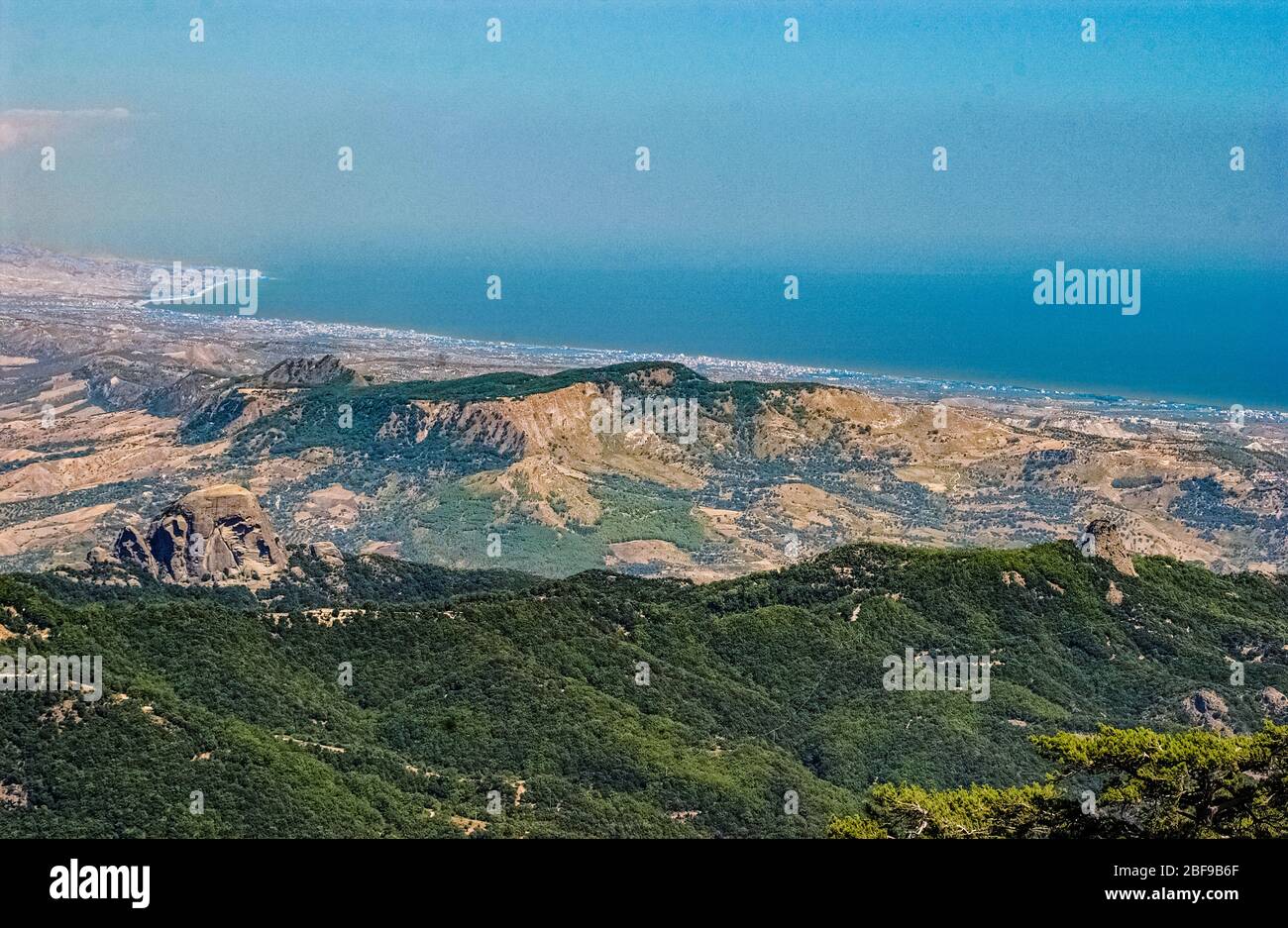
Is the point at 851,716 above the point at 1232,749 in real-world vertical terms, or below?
below

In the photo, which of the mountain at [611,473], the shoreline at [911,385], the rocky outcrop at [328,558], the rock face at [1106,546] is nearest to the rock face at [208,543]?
the rocky outcrop at [328,558]

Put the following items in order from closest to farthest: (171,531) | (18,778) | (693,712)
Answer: (18,778), (693,712), (171,531)

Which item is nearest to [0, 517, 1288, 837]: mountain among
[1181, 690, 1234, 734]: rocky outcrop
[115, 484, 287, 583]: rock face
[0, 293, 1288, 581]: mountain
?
[1181, 690, 1234, 734]: rocky outcrop

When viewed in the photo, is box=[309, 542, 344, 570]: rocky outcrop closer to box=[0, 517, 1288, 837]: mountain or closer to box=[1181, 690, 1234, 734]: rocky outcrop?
box=[0, 517, 1288, 837]: mountain

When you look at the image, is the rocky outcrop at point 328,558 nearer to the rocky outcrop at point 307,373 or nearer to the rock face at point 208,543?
the rock face at point 208,543

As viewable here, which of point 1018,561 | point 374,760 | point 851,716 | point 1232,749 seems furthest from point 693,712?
point 1232,749

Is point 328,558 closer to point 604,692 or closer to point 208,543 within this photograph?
point 208,543

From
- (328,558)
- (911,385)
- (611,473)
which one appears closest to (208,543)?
(328,558)
